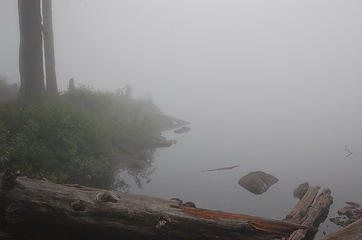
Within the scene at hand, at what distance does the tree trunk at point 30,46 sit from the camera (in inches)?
394

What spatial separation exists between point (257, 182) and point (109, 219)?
587 cm

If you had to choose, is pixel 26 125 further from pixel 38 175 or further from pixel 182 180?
pixel 182 180

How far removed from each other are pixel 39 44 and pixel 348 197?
1221 centimetres

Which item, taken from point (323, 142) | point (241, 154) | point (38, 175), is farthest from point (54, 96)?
point (323, 142)

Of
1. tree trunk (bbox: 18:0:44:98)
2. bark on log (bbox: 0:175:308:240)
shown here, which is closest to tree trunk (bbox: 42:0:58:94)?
tree trunk (bbox: 18:0:44:98)

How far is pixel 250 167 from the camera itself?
10.9 meters

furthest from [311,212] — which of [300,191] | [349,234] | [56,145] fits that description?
[56,145]

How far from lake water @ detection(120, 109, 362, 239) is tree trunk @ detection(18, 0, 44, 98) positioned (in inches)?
228

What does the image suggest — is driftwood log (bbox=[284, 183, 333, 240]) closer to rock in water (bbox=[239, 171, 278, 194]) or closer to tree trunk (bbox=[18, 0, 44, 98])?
rock in water (bbox=[239, 171, 278, 194])

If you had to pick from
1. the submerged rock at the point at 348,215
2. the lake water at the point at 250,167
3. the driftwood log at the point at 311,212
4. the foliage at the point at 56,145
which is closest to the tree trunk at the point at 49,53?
the foliage at the point at 56,145

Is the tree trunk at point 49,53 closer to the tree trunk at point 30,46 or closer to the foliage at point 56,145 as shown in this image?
the tree trunk at point 30,46

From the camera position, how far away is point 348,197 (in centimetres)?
811

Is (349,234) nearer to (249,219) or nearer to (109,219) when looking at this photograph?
(249,219)

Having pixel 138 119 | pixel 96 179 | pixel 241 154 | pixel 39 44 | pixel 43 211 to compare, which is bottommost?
pixel 43 211
